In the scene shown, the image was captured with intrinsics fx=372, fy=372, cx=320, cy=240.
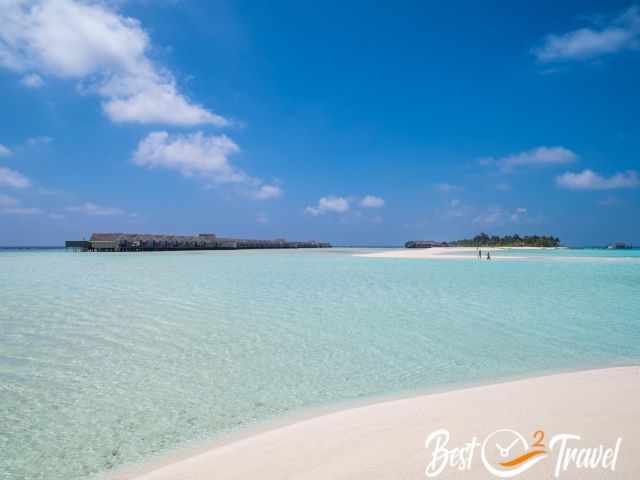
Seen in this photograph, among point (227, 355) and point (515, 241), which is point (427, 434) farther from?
point (515, 241)

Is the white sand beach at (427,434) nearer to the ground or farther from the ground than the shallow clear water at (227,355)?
farther from the ground

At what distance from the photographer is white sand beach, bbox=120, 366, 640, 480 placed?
96.7 inches

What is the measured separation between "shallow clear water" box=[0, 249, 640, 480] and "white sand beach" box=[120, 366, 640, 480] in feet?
1.95

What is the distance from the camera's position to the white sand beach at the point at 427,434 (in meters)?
2.46

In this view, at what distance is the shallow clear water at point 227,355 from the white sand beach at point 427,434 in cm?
59

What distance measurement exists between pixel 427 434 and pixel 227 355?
11.9 ft

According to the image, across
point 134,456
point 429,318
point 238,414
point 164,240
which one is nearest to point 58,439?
point 134,456

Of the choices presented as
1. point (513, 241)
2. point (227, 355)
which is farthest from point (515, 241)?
point (227, 355)

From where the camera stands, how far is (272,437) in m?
3.17

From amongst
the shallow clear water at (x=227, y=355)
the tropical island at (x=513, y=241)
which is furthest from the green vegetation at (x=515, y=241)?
the shallow clear water at (x=227, y=355)

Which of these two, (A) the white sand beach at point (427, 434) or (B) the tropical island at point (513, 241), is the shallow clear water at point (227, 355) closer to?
(A) the white sand beach at point (427, 434)

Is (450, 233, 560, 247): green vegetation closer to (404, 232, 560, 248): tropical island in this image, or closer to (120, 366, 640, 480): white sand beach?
(404, 232, 560, 248): tropical island

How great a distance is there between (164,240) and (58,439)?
222 feet

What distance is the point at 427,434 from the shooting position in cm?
301
